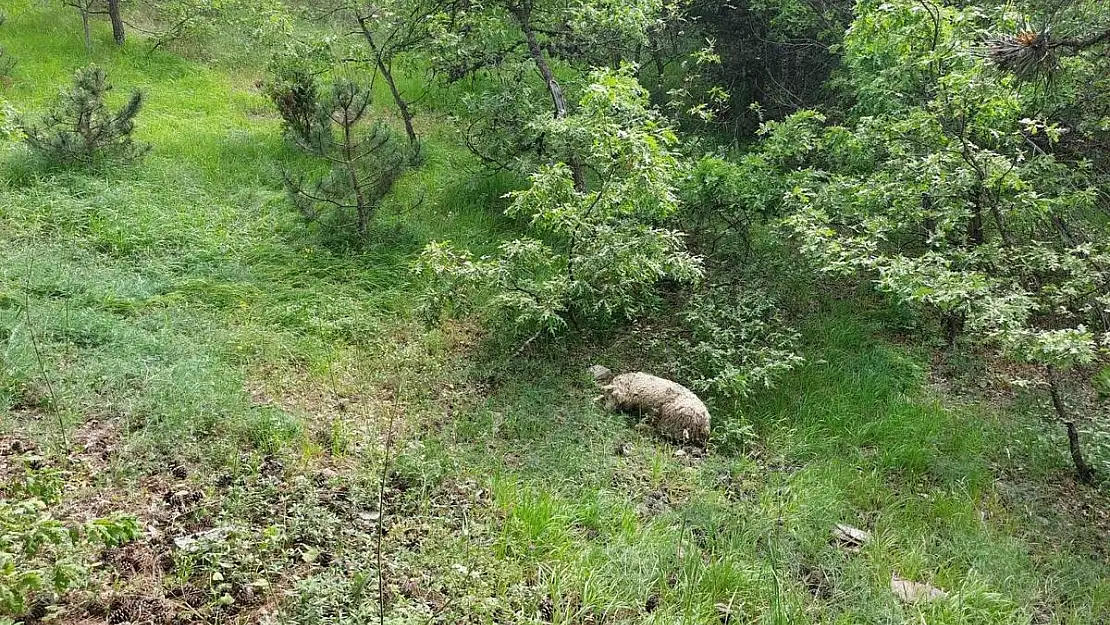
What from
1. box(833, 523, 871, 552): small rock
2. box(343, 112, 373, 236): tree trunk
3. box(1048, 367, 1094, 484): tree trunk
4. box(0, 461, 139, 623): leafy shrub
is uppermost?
box(343, 112, 373, 236): tree trunk

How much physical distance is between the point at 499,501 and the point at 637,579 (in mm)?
837

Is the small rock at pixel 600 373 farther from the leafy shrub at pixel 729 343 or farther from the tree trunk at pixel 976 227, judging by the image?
the tree trunk at pixel 976 227

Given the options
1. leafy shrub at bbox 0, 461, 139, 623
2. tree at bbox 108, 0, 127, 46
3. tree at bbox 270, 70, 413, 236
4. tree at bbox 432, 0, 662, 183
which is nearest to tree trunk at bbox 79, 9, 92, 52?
tree at bbox 108, 0, 127, 46

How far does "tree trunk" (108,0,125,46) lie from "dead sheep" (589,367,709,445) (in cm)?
1155

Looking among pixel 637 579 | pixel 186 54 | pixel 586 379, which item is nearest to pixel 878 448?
pixel 586 379

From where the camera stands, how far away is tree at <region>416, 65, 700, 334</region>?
16.2ft

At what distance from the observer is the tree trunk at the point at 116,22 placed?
11.1m

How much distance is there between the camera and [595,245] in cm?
508

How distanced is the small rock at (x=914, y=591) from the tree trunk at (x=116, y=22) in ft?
44.9

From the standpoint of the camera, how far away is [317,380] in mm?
4504

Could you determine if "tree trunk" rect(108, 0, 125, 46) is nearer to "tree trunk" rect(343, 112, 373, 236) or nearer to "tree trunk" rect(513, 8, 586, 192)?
"tree trunk" rect(343, 112, 373, 236)

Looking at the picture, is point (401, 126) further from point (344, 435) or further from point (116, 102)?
point (344, 435)

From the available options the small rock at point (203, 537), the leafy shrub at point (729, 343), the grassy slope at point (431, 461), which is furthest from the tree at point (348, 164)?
the small rock at point (203, 537)

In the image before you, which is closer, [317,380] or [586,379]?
[317,380]
